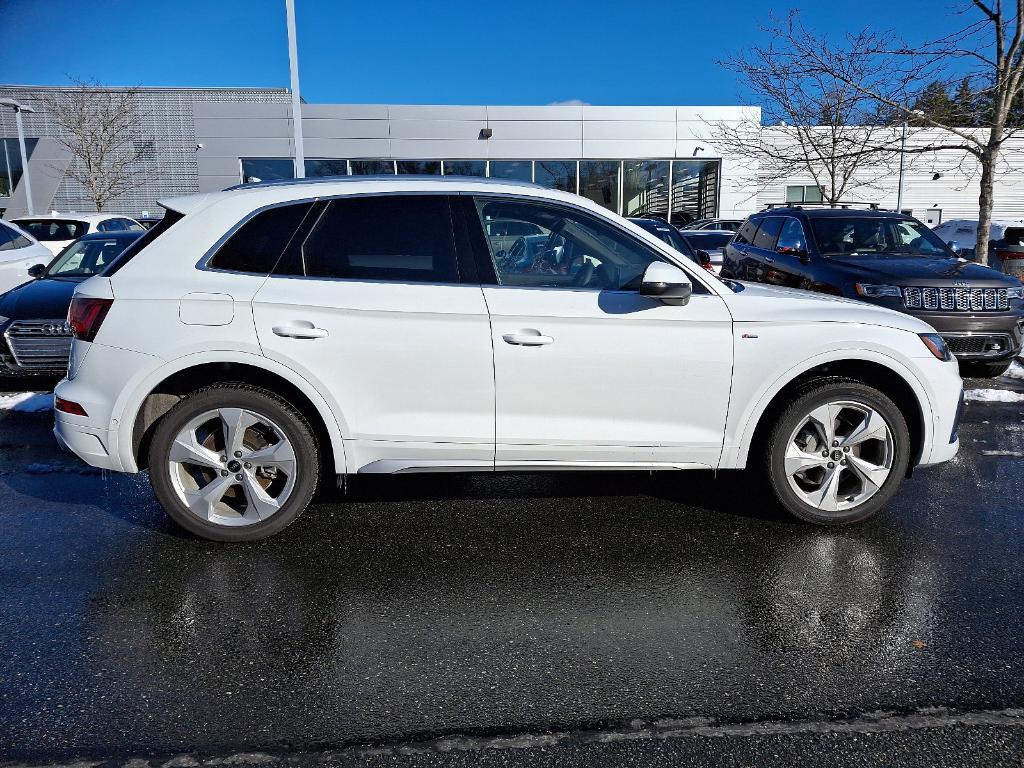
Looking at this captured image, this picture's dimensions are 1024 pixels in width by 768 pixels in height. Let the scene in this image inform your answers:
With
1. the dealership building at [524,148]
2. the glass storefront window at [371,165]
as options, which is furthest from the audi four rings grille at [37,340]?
the glass storefront window at [371,165]

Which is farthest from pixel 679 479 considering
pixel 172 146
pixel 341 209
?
pixel 172 146

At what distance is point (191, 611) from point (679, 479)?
3.05 metres

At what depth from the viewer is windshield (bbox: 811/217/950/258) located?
8.84 meters

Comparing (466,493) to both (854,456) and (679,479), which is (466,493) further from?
(854,456)

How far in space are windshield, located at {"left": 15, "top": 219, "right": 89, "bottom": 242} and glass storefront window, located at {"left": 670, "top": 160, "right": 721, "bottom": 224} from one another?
22498mm

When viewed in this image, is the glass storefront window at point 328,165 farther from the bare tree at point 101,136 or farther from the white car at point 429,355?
the white car at point 429,355

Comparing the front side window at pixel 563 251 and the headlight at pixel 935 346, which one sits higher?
the front side window at pixel 563 251

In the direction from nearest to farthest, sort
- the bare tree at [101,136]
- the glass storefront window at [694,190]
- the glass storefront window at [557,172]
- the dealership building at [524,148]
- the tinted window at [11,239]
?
the tinted window at [11,239]
the dealership building at [524,148]
the glass storefront window at [557,172]
the glass storefront window at [694,190]
the bare tree at [101,136]

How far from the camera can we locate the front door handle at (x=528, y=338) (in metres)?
3.86

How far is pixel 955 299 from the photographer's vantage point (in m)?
7.71

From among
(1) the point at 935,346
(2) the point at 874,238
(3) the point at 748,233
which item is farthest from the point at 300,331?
(3) the point at 748,233

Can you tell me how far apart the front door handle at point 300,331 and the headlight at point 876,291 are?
592 cm

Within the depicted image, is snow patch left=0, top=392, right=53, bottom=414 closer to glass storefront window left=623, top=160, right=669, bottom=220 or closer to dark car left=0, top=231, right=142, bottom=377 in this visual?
dark car left=0, top=231, right=142, bottom=377

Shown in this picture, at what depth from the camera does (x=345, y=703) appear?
2.69 meters
